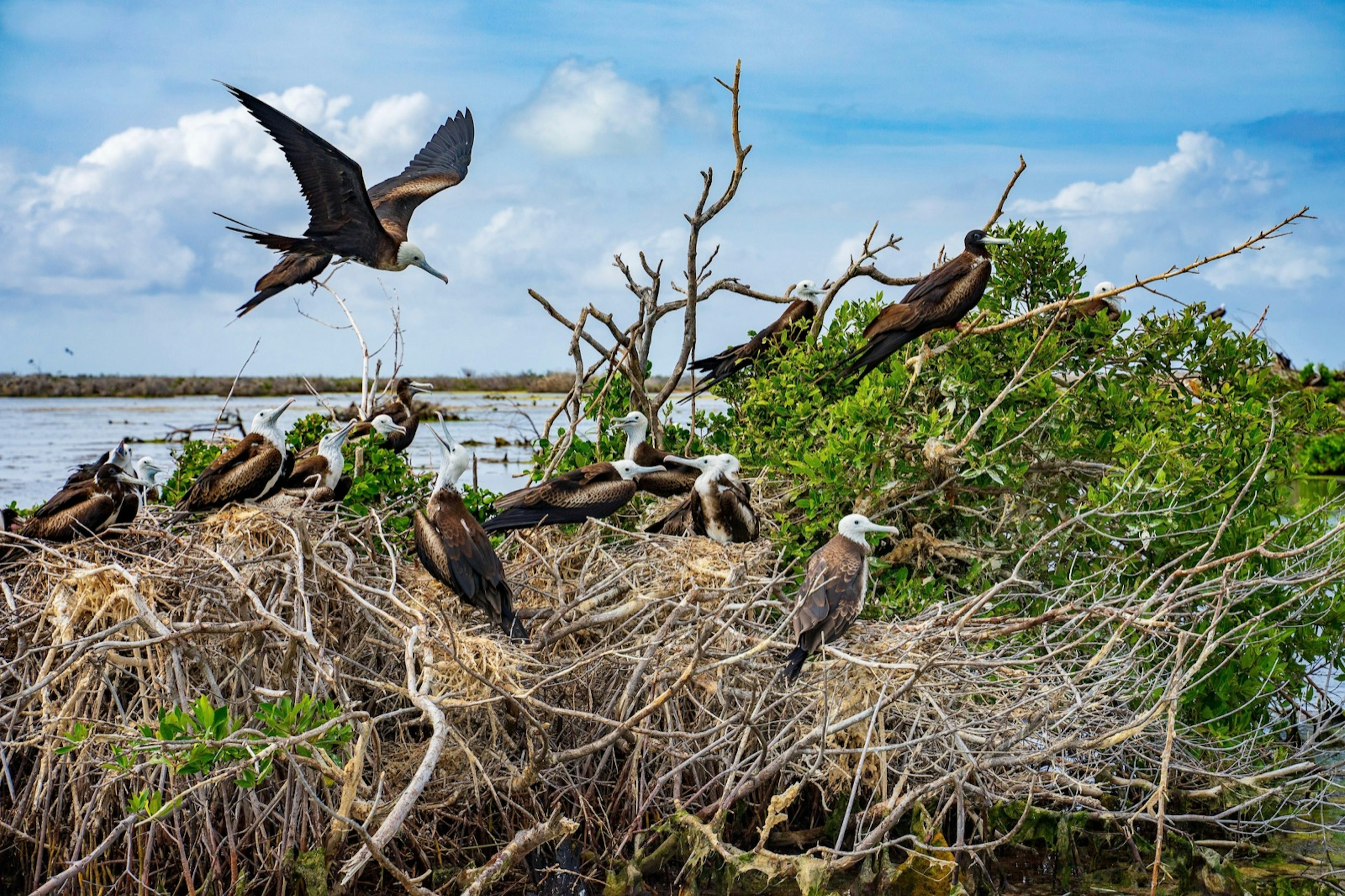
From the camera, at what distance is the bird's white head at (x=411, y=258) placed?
20.7 feet

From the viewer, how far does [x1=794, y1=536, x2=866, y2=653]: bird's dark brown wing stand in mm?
4281

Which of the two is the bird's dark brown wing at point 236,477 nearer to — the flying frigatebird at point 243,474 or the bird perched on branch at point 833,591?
the flying frigatebird at point 243,474

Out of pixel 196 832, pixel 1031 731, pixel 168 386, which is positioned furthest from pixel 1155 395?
pixel 168 386

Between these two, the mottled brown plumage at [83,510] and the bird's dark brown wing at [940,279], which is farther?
the bird's dark brown wing at [940,279]

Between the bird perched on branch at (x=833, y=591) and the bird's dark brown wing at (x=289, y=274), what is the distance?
2.83 meters

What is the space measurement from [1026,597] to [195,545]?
12.3 ft

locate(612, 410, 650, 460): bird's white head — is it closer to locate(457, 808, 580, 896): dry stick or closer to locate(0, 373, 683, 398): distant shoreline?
locate(457, 808, 580, 896): dry stick

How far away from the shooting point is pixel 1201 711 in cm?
574

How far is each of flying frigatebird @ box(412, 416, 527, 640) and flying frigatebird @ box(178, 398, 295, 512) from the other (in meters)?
0.90

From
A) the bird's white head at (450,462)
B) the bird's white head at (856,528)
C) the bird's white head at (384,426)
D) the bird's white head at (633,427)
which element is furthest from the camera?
the bird's white head at (384,426)

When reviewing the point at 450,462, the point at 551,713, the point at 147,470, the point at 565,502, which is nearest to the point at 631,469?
the point at 565,502

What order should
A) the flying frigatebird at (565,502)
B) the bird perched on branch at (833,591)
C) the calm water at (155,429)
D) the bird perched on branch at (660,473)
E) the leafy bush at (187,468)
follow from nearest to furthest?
the bird perched on branch at (833,591), the flying frigatebird at (565,502), the bird perched on branch at (660,473), the leafy bush at (187,468), the calm water at (155,429)

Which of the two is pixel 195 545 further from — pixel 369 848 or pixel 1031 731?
pixel 1031 731

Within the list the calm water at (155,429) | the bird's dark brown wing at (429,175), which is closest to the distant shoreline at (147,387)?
the calm water at (155,429)
